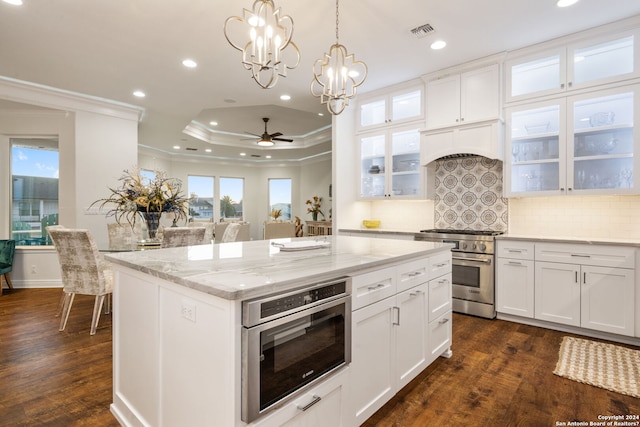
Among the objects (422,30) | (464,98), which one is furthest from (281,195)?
(422,30)

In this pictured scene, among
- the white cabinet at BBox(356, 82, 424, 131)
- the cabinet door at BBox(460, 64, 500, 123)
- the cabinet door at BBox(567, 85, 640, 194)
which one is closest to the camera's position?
the cabinet door at BBox(567, 85, 640, 194)

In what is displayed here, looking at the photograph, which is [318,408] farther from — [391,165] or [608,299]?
[391,165]

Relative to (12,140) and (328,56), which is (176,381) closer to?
(328,56)

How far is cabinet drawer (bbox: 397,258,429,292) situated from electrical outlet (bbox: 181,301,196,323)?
3.83 ft

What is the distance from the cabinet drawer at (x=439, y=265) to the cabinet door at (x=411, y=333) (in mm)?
159

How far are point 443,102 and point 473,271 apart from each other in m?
2.03

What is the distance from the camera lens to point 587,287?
Result: 9.78 ft

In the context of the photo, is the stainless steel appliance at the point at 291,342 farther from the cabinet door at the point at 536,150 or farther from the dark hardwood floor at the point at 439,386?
the cabinet door at the point at 536,150

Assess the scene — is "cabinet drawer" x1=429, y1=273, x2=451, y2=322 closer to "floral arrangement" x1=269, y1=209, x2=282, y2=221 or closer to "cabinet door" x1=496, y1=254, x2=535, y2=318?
"cabinet door" x1=496, y1=254, x2=535, y2=318

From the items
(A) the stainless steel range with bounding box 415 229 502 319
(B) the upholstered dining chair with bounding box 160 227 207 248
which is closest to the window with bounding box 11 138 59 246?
(B) the upholstered dining chair with bounding box 160 227 207 248

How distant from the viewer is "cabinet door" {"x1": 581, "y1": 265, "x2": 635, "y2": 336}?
281cm

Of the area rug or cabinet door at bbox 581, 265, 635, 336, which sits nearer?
the area rug

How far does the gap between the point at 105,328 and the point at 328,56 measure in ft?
10.7

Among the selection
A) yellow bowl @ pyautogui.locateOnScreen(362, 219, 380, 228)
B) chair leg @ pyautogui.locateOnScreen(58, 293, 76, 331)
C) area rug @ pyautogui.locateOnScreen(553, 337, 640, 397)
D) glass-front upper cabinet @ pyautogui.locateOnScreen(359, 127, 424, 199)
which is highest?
glass-front upper cabinet @ pyautogui.locateOnScreen(359, 127, 424, 199)
